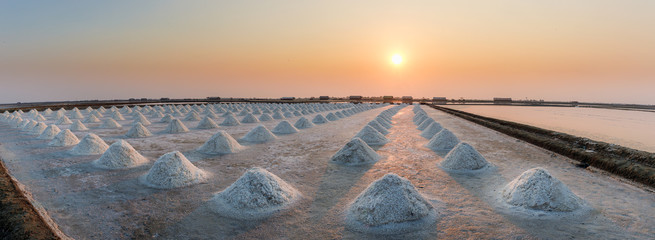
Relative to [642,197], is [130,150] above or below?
Answer: above

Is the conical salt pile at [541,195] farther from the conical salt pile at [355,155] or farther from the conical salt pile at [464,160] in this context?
the conical salt pile at [355,155]

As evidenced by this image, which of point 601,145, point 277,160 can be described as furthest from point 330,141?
point 601,145

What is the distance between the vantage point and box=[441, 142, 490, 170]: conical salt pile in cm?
861

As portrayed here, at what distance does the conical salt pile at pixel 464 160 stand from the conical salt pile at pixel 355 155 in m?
2.27

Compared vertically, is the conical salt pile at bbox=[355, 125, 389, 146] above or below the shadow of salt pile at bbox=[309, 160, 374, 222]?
above

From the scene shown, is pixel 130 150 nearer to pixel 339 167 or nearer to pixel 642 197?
pixel 339 167

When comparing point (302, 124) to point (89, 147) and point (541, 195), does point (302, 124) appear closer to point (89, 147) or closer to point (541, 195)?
point (89, 147)

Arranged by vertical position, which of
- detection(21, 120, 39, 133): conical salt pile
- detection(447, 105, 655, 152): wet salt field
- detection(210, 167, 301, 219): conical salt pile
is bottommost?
detection(447, 105, 655, 152): wet salt field

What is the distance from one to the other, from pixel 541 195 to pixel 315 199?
14.1ft

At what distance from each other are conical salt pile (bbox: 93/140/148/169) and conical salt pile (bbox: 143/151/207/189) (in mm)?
1733

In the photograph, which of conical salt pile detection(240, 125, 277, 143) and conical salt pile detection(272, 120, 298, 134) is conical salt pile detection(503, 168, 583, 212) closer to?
conical salt pile detection(240, 125, 277, 143)

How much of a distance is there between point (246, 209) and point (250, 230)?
2.61 ft

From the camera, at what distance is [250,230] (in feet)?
15.6

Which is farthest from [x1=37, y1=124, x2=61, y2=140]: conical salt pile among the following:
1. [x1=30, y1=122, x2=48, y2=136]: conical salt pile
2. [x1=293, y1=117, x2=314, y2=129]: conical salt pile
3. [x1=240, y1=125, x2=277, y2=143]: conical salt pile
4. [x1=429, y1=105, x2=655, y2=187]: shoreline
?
[x1=429, y1=105, x2=655, y2=187]: shoreline
